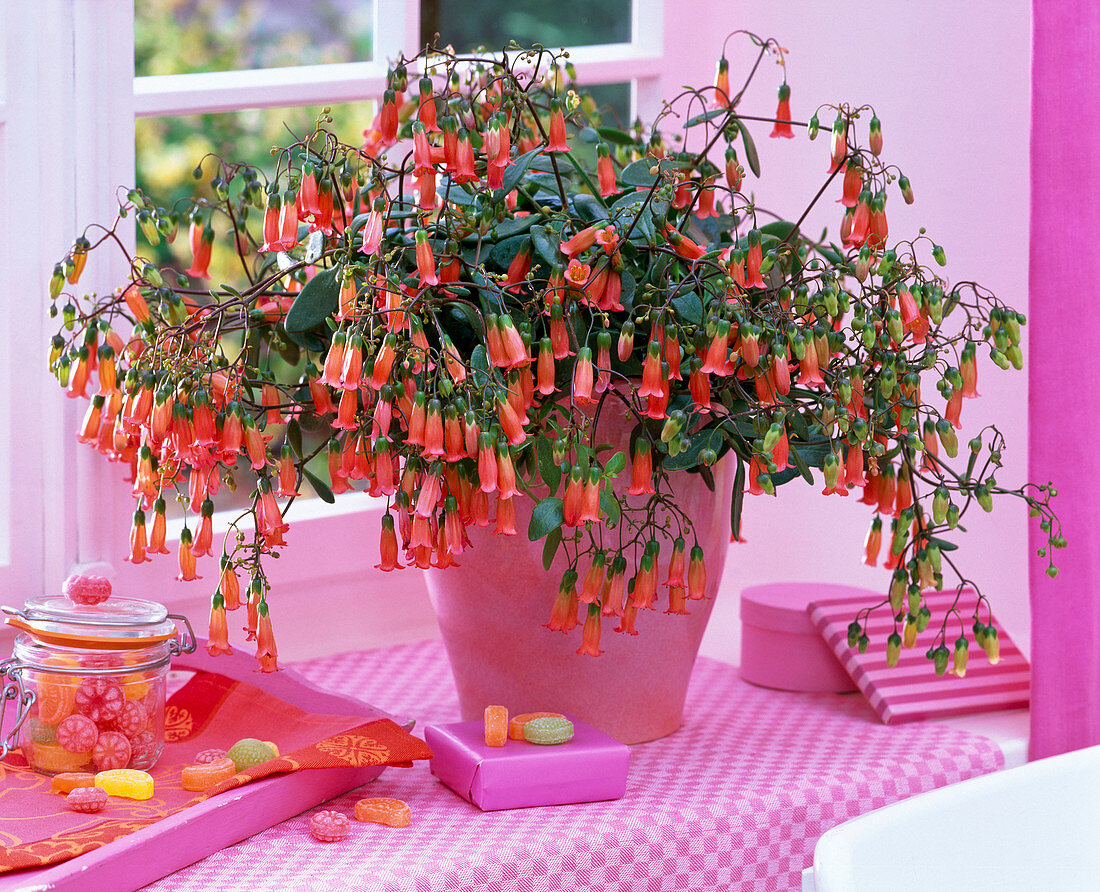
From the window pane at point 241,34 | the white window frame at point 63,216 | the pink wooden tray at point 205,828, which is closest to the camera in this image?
the pink wooden tray at point 205,828

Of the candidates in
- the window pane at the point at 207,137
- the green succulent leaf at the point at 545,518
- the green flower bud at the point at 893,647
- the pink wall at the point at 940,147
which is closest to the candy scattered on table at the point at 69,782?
the green succulent leaf at the point at 545,518

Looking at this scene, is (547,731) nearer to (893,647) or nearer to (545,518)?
(545,518)

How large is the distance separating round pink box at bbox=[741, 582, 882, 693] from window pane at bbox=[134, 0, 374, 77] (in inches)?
40.3

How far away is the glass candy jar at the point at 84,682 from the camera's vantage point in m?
0.92

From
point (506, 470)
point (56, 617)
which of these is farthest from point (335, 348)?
point (56, 617)

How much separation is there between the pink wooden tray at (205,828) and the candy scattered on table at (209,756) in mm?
80

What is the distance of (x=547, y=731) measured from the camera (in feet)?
3.13

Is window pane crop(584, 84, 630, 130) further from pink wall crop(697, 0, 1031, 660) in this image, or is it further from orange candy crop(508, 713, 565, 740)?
orange candy crop(508, 713, 565, 740)

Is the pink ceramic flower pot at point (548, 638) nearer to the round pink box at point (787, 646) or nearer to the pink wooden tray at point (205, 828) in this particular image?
the pink wooden tray at point (205, 828)

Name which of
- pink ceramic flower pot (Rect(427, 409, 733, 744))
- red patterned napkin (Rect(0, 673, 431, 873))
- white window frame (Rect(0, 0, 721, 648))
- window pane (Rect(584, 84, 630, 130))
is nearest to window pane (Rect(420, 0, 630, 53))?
window pane (Rect(584, 84, 630, 130))

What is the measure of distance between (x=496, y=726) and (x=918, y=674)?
19.1 inches

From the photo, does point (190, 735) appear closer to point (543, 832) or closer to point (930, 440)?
point (543, 832)

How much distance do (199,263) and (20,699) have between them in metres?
0.39

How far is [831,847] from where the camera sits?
768 millimetres
